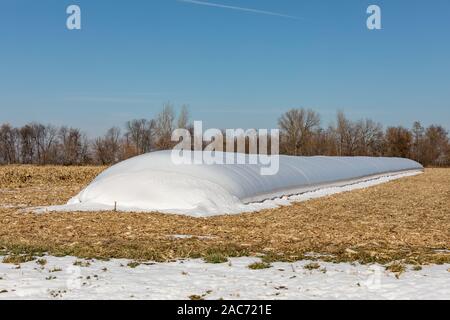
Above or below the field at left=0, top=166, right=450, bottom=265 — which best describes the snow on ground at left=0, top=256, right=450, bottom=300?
above

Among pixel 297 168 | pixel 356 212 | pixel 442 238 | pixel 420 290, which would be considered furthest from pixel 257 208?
pixel 420 290

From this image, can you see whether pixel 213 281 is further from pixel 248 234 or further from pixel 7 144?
pixel 7 144

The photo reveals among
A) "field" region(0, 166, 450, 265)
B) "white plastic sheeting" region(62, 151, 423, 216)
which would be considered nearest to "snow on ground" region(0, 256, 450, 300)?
"field" region(0, 166, 450, 265)

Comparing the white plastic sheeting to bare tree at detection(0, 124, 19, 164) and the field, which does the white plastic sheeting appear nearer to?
the field

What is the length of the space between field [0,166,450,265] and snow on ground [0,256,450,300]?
0.70 m

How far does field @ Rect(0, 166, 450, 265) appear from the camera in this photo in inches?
381

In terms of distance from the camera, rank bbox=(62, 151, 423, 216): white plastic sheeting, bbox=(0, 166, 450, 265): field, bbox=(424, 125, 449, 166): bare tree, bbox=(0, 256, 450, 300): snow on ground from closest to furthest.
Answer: bbox=(0, 256, 450, 300): snow on ground, bbox=(0, 166, 450, 265): field, bbox=(62, 151, 423, 216): white plastic sheeting, bbox=(424, 125, 449, 166): bare tree

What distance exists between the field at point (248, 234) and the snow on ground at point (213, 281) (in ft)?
2.31

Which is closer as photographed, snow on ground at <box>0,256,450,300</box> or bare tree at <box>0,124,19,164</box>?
snow on ground at <box>0,256,450,300</box>

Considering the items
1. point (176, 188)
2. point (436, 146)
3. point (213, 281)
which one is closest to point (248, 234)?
point (213, 281)

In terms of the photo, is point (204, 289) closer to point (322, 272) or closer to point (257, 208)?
point (322, 272)

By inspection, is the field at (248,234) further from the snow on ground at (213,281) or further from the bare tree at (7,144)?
the bare tree at (7,144)

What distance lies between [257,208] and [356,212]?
10.3ft

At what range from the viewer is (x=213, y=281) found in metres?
7.65
